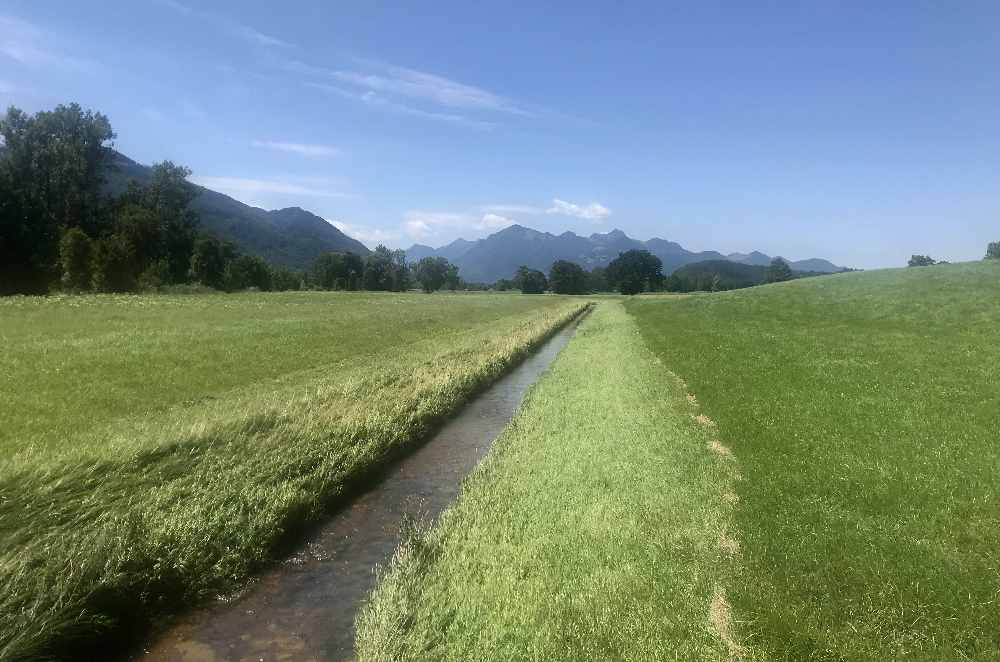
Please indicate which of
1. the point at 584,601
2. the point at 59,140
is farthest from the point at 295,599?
the point at 59,140

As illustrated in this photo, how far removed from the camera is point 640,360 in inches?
1200

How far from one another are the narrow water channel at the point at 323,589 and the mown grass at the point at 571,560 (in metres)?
0.61

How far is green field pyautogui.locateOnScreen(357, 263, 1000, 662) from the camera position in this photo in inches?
259

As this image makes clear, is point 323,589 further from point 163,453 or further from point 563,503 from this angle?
point 163,453

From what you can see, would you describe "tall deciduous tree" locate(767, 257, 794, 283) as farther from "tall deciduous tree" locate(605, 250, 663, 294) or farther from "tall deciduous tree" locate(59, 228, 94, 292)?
"tall deciduous tree" locate(59, 228, 94, 292)

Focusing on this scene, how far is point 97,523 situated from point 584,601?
737cm

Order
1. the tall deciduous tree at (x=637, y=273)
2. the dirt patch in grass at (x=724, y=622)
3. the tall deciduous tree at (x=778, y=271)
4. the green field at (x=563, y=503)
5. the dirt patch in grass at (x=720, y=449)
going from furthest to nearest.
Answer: the tall deciduous tree at (x=637, y=273) → the tall deciduous tree at (x=778, y=271) → the dirt patch in grass at (x=720, y=449) → the green field at (x=563, y=503) → the dirt patch in grass at (x=724, y=622)

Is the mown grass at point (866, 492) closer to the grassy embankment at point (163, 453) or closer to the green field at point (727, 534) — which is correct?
the green field at point (727, 534)

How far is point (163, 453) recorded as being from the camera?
11.4 m

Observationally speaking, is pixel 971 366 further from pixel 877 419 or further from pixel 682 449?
pixel 682 449

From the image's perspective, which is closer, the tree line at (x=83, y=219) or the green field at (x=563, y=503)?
the green field at (x=563, y=503)

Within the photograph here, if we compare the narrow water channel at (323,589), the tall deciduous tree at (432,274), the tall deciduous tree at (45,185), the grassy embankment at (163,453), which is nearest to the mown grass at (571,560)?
the narrow water channel at (323,589)

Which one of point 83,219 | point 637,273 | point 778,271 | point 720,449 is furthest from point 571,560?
point 778,271

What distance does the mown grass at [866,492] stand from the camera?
652 centimetres
